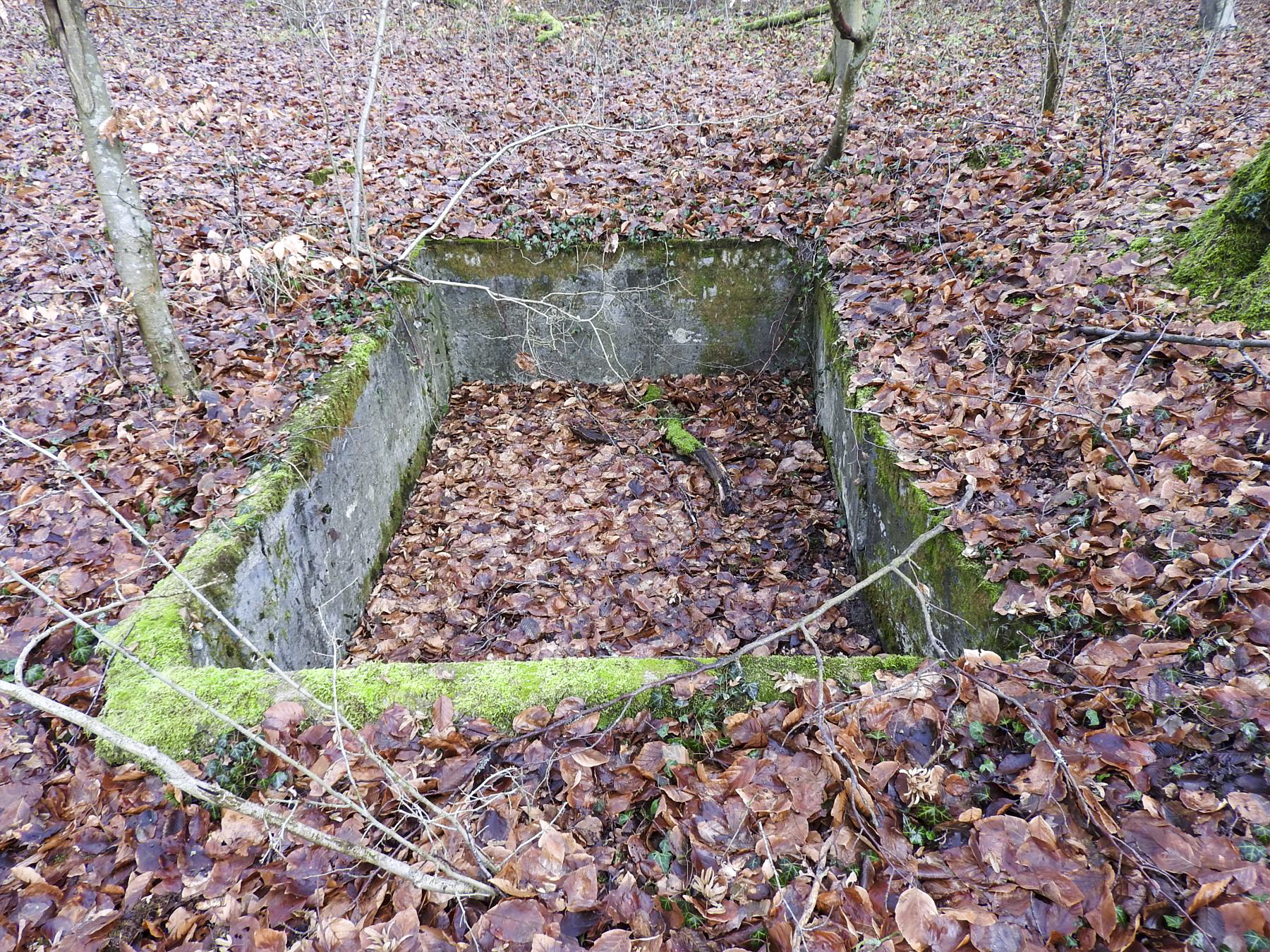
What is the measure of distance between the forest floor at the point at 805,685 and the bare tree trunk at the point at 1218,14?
4131 mm

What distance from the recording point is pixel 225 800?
5.50ft

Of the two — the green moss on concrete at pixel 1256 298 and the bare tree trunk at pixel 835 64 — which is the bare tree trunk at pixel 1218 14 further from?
the green moss on concrete at pixel 1256 298

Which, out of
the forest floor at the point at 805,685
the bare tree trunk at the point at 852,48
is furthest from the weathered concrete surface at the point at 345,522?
the bare tree trunk at the point at 852,48

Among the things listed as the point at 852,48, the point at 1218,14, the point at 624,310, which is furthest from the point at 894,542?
the point at 1218,14

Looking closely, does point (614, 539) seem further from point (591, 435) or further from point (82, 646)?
point (82, 646)

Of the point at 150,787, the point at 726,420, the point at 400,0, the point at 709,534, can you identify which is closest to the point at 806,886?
the point at 150,787

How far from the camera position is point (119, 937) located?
1.88 m

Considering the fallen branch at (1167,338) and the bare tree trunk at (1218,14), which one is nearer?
the fallen branch at (1167,338)

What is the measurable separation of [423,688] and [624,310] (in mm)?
4614

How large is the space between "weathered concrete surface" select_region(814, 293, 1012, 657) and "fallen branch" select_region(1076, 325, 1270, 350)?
1.18m

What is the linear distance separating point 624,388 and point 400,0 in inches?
413

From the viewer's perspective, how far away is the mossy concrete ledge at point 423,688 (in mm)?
2379

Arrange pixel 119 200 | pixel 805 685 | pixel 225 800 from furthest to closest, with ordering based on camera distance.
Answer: pixel 119 200 → pixel 805 685 → pixel 225 800

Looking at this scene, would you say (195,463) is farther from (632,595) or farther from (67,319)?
(632,595)
